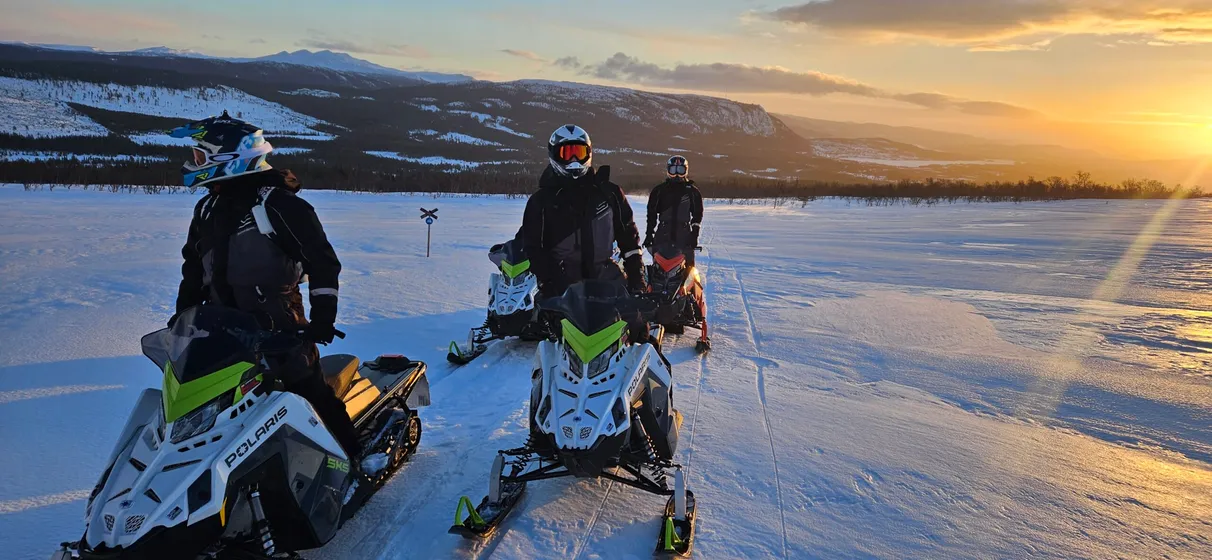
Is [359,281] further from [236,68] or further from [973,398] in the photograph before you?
[236,68]

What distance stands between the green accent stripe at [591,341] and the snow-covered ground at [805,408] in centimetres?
95

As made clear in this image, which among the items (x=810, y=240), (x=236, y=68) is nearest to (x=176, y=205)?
(x=810, y=240)

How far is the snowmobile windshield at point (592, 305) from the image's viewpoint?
12.2 ft

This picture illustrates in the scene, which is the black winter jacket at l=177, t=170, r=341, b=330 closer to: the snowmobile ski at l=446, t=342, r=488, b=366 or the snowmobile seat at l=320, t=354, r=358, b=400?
the snowmobile seat at l=320, t=354, r=358, b=400

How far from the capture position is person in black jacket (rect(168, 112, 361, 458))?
10.3 feet

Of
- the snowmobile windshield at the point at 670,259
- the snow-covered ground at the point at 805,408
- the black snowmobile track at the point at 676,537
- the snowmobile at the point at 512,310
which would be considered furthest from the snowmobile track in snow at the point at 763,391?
the snowmobile at the point at 512,310

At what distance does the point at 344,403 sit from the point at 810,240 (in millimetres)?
18806

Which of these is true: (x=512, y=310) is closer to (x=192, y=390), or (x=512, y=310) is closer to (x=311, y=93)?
(x=192, y=390)

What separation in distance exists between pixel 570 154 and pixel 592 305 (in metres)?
1.22

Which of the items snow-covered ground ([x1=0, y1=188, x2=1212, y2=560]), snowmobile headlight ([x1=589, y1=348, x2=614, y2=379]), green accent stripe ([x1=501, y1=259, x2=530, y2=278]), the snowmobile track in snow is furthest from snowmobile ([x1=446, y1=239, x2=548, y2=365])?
snowmobile headlight ([x1=589, y1=348, x2=614, y2=379])

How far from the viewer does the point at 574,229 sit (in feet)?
15.0

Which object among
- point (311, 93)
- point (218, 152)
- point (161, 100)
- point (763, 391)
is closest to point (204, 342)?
point (218, 152)

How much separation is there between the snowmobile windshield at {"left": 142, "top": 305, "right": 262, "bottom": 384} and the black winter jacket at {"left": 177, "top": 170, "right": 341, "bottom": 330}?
1.04 feet

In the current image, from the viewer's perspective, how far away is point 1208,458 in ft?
16.1
